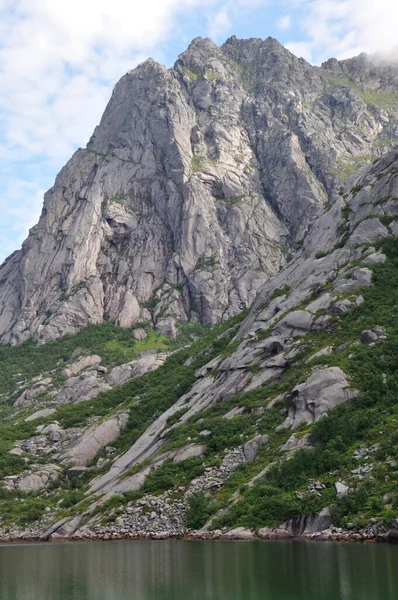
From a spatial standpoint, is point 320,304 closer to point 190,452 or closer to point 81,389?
point 190,452

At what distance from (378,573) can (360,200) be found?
93.9 metres

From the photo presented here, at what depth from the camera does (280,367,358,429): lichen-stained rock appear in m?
72.7

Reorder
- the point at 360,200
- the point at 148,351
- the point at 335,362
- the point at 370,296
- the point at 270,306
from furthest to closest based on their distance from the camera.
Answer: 1. the point at 148,351
2. the point at 360,200
3. the point at 270,306
4. the point at 370,296
5. the point at 335,362

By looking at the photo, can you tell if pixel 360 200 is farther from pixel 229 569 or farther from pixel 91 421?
pixel 229 569

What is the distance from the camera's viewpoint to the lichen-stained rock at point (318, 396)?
238 feet

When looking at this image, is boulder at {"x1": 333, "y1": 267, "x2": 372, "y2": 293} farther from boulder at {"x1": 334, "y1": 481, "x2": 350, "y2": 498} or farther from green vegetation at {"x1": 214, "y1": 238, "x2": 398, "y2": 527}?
boulder at {"x1": 334, "y1": 481, "x2": 350, "y2": 498}

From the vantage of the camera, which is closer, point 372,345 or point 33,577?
point 33,577

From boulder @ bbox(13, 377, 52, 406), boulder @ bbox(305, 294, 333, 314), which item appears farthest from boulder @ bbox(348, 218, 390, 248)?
boulder @ bbox(13, 377, 52, 406)

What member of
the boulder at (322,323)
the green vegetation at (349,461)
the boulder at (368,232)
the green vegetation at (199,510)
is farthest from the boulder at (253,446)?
the boulder at (368,232)

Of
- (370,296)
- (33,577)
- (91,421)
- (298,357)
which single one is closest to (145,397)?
(91,421)

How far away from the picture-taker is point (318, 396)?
244 feet

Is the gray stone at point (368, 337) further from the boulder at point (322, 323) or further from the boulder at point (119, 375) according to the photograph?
the boulder at point (119, 375)

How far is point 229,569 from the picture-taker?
1601 inches

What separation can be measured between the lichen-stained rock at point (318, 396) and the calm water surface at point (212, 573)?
21816mm
